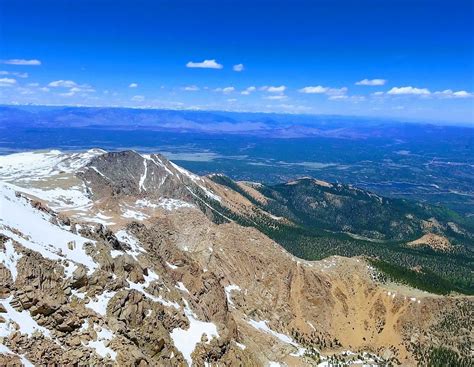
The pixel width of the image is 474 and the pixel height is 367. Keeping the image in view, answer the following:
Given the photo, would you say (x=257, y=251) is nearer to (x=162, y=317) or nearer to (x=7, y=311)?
(x=162, y=317)

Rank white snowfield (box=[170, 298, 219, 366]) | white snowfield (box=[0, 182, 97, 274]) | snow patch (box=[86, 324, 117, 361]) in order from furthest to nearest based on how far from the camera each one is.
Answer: white snowfield (box=[170, 298, 219, 366]), white snowfield (box=[0, 182, 97, 274]), snow patch (box=[86, 324, 117, 361])

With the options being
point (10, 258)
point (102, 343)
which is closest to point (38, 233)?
point (10, 258)

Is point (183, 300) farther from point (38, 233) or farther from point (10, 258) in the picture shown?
point (10, 258)

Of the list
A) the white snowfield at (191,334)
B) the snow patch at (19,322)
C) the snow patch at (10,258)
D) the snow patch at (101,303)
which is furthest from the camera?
the white snowfield at (191,334)

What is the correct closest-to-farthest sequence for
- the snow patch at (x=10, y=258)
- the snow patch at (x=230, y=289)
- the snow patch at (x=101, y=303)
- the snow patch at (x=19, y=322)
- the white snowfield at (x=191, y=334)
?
the snow patch at (x=19, y=322), the snow patch at (x=10, y=258), the snow patch at (x=101, y=303), the white snowfield at (x=191, y=334), the snow patch at (x=230, y=289)

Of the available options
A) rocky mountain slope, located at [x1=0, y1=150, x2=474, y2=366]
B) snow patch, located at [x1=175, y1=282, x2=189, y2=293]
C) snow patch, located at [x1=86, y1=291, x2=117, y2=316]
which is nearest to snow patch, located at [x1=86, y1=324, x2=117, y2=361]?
rocky mountain slope, located at [x1=0, y1=150, x2=474, y2=366]

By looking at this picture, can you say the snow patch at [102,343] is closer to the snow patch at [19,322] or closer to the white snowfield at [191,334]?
the snow patch at [19,322]

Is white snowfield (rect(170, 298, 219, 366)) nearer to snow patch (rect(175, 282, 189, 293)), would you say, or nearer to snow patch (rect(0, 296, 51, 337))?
snow patch (rect(175, 282, 189, 293))

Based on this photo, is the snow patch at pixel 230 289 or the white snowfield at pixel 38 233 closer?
the white snowfield at pixel 38 233

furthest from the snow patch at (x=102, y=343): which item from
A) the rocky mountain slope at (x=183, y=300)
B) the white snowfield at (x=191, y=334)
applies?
the white snowfield at (x=191, y=334)
